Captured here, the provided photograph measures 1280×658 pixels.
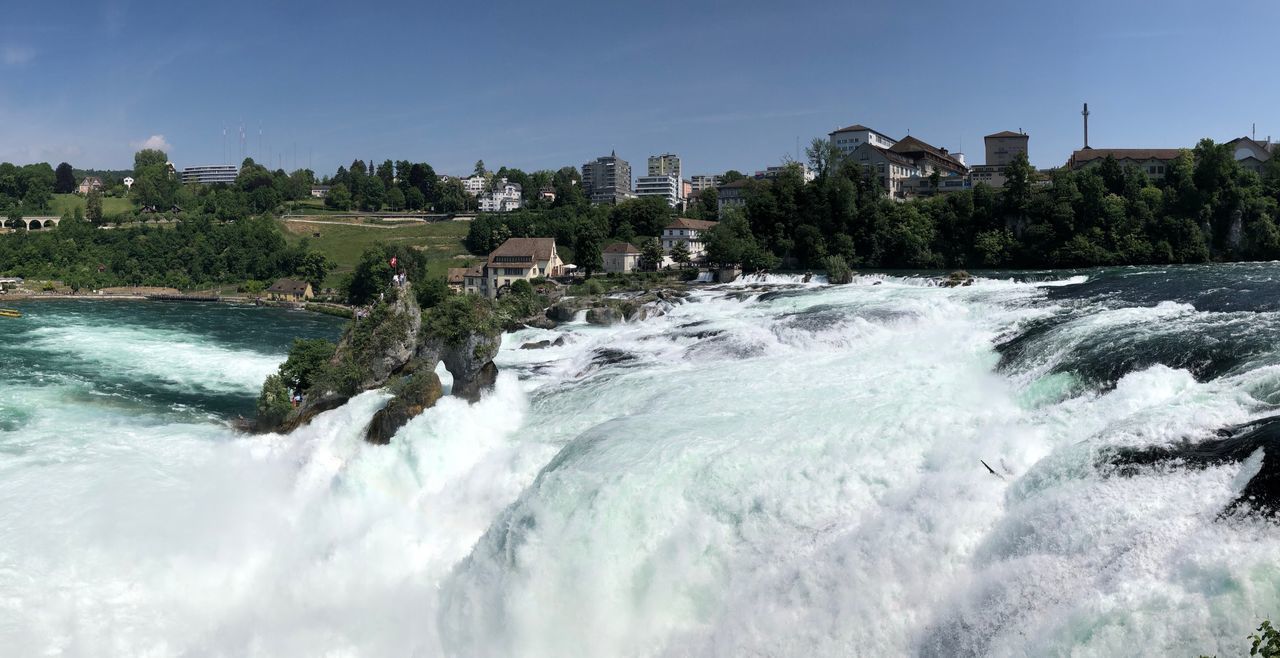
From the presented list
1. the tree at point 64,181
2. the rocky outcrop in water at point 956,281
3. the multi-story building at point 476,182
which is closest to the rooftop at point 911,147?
the rocky outcrop in water at point 956,281

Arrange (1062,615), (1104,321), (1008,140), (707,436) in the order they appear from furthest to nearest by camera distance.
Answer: (1008,140) < (1104,321) < (707,436) < (1062,615)

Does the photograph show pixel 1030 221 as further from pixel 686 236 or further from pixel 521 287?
pixel 521 287

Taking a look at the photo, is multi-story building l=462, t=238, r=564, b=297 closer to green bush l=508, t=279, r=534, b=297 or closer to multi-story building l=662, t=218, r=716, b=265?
green bush l=508, t=279, r=534, b=297

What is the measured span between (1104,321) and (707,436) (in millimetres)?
13251

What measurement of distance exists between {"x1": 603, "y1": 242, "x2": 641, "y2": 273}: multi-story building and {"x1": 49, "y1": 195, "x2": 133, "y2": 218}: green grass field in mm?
95481

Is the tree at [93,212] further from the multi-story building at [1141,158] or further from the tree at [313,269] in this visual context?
the multi-story building at [1141,158]

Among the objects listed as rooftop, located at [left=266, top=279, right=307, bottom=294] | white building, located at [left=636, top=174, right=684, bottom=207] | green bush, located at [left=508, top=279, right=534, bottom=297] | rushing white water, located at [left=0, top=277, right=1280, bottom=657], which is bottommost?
rushing white water, located at [left=0, top=277, right=1280, bottom=657]

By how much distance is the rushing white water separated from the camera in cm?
1009

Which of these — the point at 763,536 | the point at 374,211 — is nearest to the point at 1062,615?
the point at 763,536

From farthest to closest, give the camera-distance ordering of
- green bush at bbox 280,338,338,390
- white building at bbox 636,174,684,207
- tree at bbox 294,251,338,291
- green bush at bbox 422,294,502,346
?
white building at bbox 636,174,684,207, tree at bbox 294,251,338,291, green bush at bbox 280,338,338,390, green bush at bbox 422,294,502,346

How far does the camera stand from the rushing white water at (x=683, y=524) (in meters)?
10.1

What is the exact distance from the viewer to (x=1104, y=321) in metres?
22.7

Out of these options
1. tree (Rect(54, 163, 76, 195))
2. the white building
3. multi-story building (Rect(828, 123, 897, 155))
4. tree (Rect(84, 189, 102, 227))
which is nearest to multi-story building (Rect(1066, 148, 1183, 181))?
multi-story building (Rect(828, 123, 897, 155))

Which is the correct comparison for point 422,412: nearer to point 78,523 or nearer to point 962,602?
point 78,523
